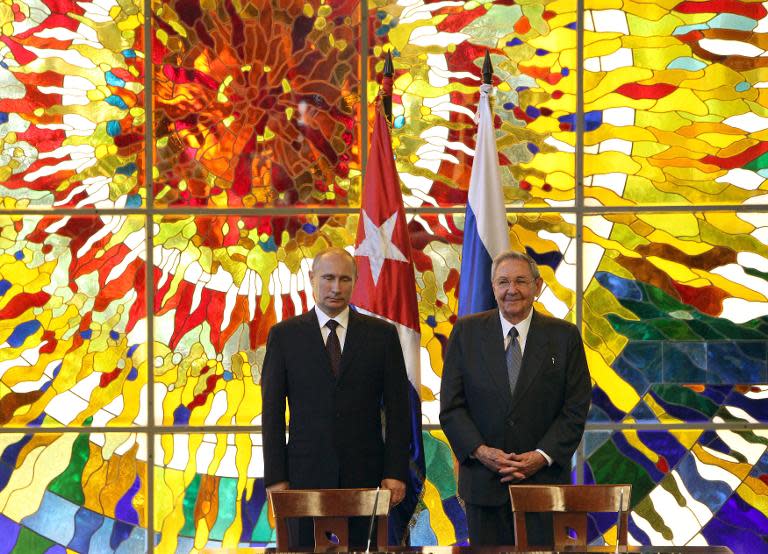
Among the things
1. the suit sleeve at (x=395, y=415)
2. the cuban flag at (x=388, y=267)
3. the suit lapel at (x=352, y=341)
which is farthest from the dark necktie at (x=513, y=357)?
the cuban flag at (x=388, y=267)

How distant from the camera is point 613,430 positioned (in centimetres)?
523

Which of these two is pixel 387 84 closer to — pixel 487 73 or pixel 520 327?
pixel 487 73

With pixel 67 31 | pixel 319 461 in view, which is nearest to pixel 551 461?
pixel 319 461

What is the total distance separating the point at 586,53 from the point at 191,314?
2.38 m

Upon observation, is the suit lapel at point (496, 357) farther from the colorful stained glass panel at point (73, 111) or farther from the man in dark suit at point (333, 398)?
the colorful stained glass panel at point (73, 111)

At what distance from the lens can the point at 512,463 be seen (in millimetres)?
3629

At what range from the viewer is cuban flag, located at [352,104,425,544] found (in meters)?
4.49

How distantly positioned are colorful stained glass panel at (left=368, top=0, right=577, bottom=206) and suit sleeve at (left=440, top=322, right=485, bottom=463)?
1.59 meters

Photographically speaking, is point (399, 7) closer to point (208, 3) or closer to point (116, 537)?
point (208, 3)

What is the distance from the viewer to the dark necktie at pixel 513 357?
3773 millimetres

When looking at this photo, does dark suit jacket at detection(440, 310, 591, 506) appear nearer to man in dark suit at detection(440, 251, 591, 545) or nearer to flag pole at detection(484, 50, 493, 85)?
man in dark suit at detection(440, 251, 591, 545)

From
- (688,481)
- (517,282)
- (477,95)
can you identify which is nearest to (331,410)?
(517,282)

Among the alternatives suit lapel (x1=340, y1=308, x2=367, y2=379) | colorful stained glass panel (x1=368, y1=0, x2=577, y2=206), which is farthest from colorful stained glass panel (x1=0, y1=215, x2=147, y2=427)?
suit lapel (x1=340, y1=308, x2=367, y2=379)

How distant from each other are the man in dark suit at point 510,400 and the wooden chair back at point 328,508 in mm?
621
